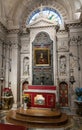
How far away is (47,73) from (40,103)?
9.75 feet

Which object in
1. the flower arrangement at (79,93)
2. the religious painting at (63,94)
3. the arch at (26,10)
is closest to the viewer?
the flower arrangement at (79,93)

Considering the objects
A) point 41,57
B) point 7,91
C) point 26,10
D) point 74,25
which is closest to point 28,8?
point 26,10

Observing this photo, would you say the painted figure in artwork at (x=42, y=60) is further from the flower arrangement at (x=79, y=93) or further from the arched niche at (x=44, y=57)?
the flower arrangement at (x=79, y=93)

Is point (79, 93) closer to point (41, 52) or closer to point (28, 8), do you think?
point (41, 52)

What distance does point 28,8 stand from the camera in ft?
50.9

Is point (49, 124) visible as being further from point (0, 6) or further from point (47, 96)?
point (0, 6)

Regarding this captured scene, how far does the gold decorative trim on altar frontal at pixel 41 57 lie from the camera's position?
45.5 feet

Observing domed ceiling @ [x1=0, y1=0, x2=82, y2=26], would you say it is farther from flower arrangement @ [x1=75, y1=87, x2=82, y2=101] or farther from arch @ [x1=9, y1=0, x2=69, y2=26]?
flower arrangement @ [x1=75, y1=87, x2=82, y2=101]

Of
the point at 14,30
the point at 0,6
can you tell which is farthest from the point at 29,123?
the point at 0,6

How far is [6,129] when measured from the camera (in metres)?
4.17


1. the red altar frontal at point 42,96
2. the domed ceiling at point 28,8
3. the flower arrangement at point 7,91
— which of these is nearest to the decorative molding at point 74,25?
the domed ceiling at point 28,8

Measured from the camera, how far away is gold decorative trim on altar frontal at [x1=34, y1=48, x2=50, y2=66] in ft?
45.5

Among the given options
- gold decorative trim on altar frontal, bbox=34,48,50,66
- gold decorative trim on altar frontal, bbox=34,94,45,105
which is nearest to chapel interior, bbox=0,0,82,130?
gold decorative trim on altar frontal, bbox=34,48,50,66

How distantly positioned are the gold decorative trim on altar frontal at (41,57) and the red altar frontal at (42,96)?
7.94ft
